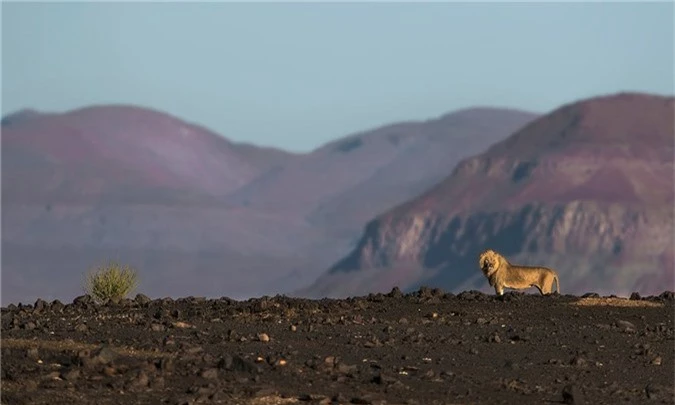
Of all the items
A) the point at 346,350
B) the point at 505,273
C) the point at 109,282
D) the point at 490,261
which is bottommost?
the point at 346,350

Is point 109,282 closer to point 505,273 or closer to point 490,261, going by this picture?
point 490,261

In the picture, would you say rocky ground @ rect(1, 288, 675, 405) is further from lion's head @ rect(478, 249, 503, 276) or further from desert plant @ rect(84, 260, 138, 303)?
lion's head @ rect(478, 249, 503, 276)

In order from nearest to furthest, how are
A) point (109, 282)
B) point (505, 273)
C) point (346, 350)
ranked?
point (346, 350) → point (109, 282) → point (505, 273)

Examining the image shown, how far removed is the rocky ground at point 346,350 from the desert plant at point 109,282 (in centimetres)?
61

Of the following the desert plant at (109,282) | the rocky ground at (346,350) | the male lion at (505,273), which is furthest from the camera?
the male lion at (505,273)

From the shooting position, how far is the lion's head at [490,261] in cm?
2720

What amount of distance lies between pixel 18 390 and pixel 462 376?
4.05 meters

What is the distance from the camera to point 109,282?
25.4 meters

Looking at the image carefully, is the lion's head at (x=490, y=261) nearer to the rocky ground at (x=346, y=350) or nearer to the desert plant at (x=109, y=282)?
the rocky ground at (x=346, y=350)

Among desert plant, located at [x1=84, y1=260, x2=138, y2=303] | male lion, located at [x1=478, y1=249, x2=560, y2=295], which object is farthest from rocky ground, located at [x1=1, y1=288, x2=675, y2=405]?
male lion, located at [x1=478, y1=249, x2=560, y2=295]

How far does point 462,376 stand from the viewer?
1792 centimetres

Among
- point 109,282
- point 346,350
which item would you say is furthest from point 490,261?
point 346,350

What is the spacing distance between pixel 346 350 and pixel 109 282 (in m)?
6.66

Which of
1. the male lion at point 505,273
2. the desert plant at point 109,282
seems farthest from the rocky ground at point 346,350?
the male lion at point 505,273
